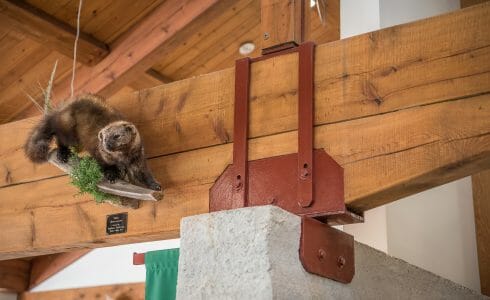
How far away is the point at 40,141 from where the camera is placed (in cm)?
234

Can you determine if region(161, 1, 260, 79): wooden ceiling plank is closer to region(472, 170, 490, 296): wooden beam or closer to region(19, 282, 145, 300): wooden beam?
region(19, 282, 145, 300): wooden beam

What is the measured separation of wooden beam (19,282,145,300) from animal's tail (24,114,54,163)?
307 centimetres

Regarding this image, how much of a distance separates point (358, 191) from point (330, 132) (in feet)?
0.65

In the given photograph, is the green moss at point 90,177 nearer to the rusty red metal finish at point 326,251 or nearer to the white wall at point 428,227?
the rusty red metal finish at point 326,251

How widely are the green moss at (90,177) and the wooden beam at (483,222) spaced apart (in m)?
2.09

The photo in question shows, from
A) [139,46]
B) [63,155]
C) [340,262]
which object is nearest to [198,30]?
[139,46]

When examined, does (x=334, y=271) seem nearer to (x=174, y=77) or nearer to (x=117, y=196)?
(x=117, y=196)

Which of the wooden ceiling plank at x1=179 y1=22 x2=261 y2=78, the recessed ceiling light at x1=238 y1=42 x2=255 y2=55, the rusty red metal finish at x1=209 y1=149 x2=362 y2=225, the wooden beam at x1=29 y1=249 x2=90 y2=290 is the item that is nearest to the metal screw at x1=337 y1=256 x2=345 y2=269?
the rusty red metal finish at x1=209 y1=149 x2=362 y2=225

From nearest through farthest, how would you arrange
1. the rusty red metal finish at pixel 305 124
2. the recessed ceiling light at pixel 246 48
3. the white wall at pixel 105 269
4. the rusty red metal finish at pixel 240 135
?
the rusty red metal finish at pixel 305 124, the rusty red metal finish at pixel 240 135, the recessed ceiling light at pixel 246 48, the white wall at pixel 105 269

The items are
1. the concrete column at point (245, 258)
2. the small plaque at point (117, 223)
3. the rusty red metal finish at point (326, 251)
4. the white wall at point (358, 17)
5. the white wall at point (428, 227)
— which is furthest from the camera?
the white wall at point (358, 17)

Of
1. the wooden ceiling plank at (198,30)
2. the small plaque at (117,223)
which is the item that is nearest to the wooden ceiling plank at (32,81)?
the wooden ceiling plank at (198,30)

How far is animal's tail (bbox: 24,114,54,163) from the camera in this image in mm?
2332

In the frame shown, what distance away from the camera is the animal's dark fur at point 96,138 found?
6.89 feet

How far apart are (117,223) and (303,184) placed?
0.75m
